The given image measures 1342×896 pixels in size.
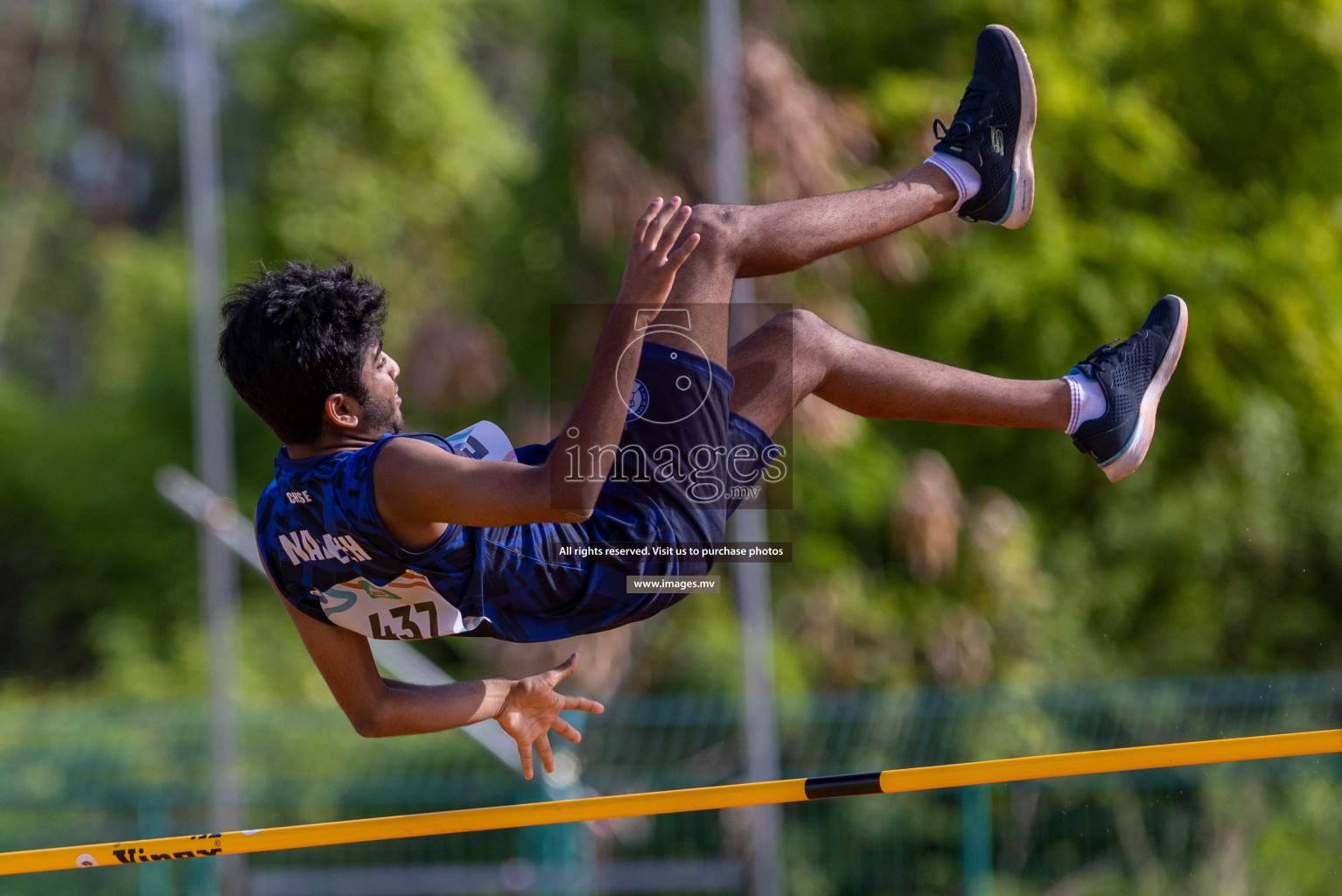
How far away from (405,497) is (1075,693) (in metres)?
4.86

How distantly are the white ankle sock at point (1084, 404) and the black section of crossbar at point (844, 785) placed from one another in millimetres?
1006

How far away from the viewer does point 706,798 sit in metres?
3.29

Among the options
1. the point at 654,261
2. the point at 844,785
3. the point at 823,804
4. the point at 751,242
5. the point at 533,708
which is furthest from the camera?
the point at 823,804

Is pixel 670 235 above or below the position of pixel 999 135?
below

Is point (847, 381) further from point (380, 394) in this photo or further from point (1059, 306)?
point (1059, 306)

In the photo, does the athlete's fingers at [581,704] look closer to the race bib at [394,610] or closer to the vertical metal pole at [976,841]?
the race bib at [394,610]

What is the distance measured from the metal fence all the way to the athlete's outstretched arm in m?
3.38

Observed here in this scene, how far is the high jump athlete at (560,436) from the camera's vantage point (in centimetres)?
287

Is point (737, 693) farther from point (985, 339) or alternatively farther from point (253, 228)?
point (253, 228)

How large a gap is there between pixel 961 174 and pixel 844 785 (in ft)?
5.12

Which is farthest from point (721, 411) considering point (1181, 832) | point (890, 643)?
point (890, 643)

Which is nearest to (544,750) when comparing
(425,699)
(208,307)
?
(425,699)

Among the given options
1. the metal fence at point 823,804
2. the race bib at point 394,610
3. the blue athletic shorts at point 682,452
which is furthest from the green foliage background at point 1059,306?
the race bib at point 394,610

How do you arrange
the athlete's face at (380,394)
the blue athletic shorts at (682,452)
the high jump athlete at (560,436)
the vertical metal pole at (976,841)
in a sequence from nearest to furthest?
1. the high jump athlete at (560,436)
2. the athlete's face at (380,394)
3. the blue athletic shorts at (682,452)
4. the vertical metal pole at (976,841)
